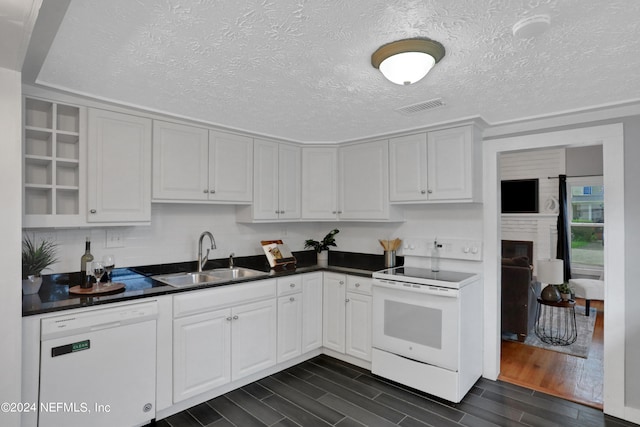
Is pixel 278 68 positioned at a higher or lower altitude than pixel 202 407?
higher

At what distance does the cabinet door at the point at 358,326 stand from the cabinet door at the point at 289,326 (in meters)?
0.47

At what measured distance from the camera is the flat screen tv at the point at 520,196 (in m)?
6.43

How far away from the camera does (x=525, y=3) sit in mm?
1339

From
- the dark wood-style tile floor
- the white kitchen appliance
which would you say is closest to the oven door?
the white kitchen appliance

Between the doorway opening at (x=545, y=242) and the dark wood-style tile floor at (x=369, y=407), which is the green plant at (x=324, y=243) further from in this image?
the doorway opening at (x=545, y=242)

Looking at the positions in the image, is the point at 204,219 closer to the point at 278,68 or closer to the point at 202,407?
the point at 202,407

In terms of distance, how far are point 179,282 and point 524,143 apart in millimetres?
3200

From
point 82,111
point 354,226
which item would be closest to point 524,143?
point 354,226

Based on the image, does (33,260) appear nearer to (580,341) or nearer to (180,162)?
(180,162)

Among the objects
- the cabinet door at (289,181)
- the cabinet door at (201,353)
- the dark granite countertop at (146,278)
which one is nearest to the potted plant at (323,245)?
the dark granite countertop at (146,278)

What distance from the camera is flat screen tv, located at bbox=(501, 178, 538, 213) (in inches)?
253

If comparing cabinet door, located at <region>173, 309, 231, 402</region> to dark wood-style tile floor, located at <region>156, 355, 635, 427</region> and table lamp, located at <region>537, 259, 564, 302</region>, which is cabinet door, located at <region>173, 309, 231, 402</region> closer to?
dark wood-style tile floor, located at <region>156, 355, 635, 427</region>

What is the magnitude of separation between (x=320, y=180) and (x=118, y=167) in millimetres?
1987

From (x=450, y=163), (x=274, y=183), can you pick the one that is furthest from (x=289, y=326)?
(x=450, y=163)
